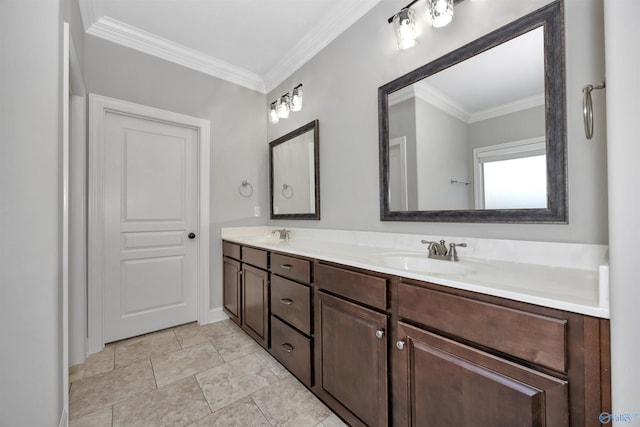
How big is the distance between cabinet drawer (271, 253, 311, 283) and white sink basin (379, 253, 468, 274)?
433mm

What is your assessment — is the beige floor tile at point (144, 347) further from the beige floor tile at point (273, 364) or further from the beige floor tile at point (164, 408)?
the beige floor tile at point (273, 364)

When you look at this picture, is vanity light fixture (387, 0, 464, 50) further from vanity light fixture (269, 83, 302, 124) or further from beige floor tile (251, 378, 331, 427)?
beige floor tile (251, 378, 331, 427)

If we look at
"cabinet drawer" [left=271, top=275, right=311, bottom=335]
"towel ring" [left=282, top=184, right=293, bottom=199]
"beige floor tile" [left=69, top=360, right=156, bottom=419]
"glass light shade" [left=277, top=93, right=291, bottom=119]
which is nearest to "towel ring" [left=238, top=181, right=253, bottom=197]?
"towel ring" [left=282, top=184, right=293, bottom=199]

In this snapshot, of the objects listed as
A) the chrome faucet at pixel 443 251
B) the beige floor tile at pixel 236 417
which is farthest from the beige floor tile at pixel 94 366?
the chrome faucet at pixel 443 251

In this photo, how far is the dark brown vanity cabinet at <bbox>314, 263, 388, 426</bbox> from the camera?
3.66ft

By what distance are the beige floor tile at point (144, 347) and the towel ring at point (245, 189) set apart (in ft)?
4.84

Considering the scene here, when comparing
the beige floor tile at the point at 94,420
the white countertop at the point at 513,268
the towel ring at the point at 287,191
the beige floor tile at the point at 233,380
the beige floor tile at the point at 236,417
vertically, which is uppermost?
the towel ring at the point at 287,191

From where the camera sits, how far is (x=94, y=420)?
137 cm

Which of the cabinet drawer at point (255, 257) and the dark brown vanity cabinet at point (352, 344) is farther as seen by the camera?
the cabinet drawer at point (255, 257)

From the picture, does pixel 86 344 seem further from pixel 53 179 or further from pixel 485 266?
pixel 485 266

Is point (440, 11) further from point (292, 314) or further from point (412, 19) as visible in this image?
point (292, 314)

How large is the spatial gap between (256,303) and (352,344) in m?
1.01

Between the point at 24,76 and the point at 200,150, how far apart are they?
59.6 inches

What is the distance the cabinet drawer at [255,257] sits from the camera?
6.20ft
